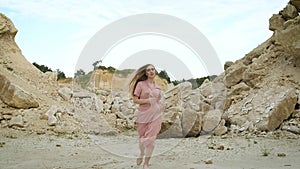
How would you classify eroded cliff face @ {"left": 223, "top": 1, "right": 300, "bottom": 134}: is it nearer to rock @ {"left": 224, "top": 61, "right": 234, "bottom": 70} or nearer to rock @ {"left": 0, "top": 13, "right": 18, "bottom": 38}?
rock @ {"left": 224, "top": 61, "right": 234, "bottom": 70}

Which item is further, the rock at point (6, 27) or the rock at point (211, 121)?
the rock at point (6, 27)

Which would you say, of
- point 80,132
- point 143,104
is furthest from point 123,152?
point 80,132

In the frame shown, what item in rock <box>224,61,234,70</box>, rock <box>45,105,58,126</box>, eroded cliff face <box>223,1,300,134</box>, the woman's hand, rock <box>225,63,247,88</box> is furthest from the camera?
rock <box>224,61,234,70</box>

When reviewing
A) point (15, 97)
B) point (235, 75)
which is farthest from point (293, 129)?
point (15, 97)

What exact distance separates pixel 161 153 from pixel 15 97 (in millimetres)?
6509

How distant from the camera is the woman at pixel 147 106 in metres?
5.20

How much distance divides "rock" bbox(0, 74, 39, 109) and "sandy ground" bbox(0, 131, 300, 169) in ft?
6.28

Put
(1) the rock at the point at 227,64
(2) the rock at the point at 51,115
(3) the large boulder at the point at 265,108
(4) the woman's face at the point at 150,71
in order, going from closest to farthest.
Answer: (4) the woman's face at the point at 150,71 < (3) the large boulder at the point at 265,108 < (2) the rock at the point at 51,115 < (1) the rock at the point at 227,64

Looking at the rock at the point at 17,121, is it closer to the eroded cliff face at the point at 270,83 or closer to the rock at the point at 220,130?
the rock at the point at 220,130

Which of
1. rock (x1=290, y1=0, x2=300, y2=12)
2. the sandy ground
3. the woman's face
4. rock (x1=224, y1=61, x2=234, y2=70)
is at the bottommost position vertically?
the sandy ground

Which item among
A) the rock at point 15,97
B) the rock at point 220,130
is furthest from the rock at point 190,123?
the rock at point 15,97

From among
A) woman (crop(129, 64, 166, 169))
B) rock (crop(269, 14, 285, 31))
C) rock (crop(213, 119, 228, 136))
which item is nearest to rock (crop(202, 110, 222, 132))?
rock (crop(213, 119, 228, 136))

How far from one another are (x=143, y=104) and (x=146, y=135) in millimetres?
437

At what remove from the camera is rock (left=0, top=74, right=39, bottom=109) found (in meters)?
12.3
